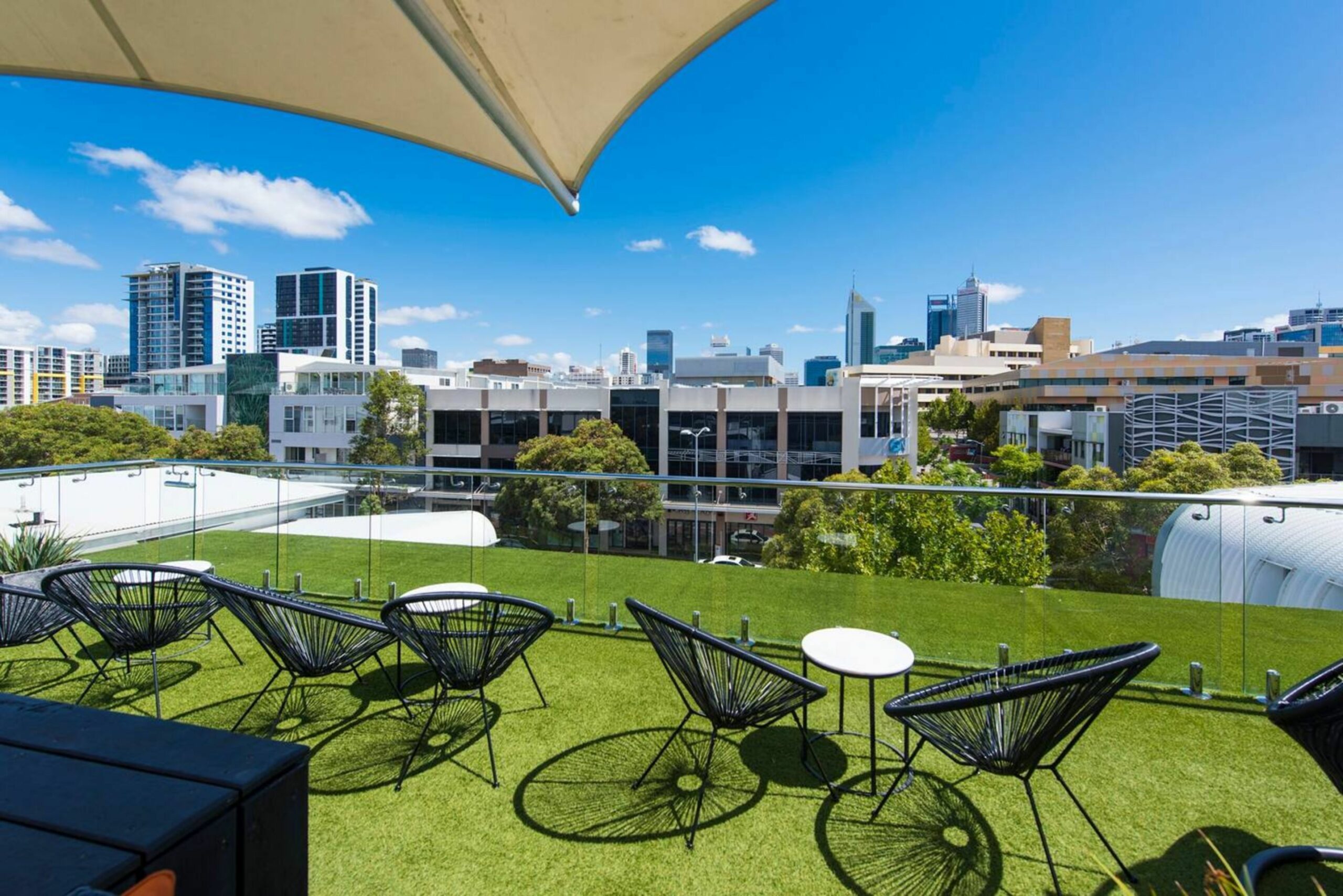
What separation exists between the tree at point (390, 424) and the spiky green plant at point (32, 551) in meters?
40.1

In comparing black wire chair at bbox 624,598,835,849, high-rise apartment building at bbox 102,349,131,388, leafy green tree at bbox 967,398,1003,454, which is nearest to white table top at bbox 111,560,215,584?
black wire chair at bbox 624,598,835,849

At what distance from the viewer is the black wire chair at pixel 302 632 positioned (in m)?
2.60

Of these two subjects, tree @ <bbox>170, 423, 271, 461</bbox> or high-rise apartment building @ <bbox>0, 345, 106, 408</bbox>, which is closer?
tree @ <bbox>170, 423, 271, 461</bbox>

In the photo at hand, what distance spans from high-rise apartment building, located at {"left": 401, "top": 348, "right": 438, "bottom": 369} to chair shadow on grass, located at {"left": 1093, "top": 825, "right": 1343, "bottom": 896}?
17748 centimetres

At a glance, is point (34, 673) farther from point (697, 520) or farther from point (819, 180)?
point (819, 180)

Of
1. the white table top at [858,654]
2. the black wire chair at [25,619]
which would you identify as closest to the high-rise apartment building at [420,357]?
the black wire chair at [25,619]

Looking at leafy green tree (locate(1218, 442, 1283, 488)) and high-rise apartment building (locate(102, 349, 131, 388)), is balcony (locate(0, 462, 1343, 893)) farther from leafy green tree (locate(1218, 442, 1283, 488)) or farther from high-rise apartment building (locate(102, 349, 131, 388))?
high-rise apartment building (locate(102, 349, 131, 388))

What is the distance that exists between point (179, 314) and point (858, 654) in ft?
566

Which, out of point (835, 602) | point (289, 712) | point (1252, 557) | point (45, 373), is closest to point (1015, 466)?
point (1252, 557)

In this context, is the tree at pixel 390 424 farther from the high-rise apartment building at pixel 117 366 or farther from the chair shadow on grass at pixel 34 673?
the high-rise apartment building at pixel 117 366

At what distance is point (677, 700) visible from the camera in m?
3.25

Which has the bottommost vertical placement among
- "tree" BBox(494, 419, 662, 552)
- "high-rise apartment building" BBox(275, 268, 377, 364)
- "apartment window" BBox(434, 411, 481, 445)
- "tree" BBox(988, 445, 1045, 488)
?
"tree" BBox(988, 445, 1045, 488)

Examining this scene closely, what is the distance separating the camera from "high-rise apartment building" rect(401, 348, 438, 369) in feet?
548

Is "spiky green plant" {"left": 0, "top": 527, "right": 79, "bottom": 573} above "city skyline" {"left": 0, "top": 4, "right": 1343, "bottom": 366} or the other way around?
the other way around
